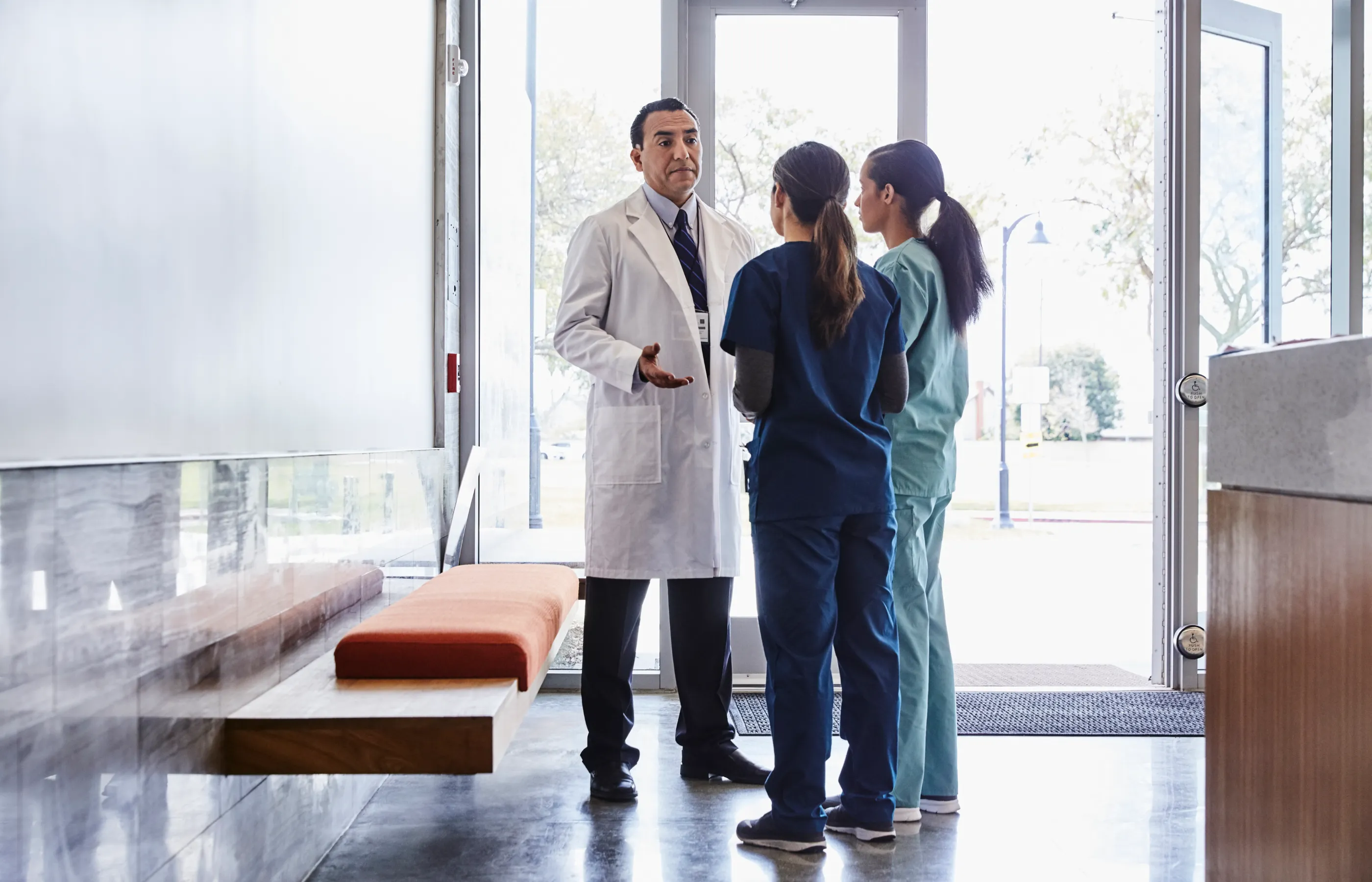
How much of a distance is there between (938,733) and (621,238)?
130 centimetres

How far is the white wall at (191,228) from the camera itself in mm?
1084

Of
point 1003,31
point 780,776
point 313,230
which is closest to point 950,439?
point 780,776

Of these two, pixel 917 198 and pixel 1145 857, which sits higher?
pixel 917 198

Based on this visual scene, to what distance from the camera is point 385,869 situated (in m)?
1.95

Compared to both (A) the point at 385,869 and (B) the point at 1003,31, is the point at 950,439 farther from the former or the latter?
(B) the point at 1003,31

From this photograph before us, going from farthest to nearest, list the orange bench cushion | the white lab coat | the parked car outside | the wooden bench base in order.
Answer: the parked car outside, the white lab coat, the orange bench cushion, the wooden bench base

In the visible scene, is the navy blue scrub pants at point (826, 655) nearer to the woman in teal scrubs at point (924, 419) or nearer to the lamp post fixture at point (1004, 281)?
the woman in teal scrubs at point (924, 419)

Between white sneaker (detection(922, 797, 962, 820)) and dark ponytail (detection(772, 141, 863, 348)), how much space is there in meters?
0.99

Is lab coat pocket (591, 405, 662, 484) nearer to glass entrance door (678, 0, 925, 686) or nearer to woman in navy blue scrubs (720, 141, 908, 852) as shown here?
woman in navy blue scrubs (720, 141, 908, 852)

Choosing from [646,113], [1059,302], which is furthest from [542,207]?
[1059,302]

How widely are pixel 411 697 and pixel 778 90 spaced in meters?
2.49

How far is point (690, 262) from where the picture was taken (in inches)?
102

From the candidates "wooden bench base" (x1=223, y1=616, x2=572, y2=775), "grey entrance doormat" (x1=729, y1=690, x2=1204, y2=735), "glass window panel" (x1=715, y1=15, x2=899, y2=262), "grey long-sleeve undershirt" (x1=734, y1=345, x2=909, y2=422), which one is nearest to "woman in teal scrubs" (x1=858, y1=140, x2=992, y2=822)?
"grey long-sleeve undershirt" (x1=734, y1=345, x2=909, y2=422)

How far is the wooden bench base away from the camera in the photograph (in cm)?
147
